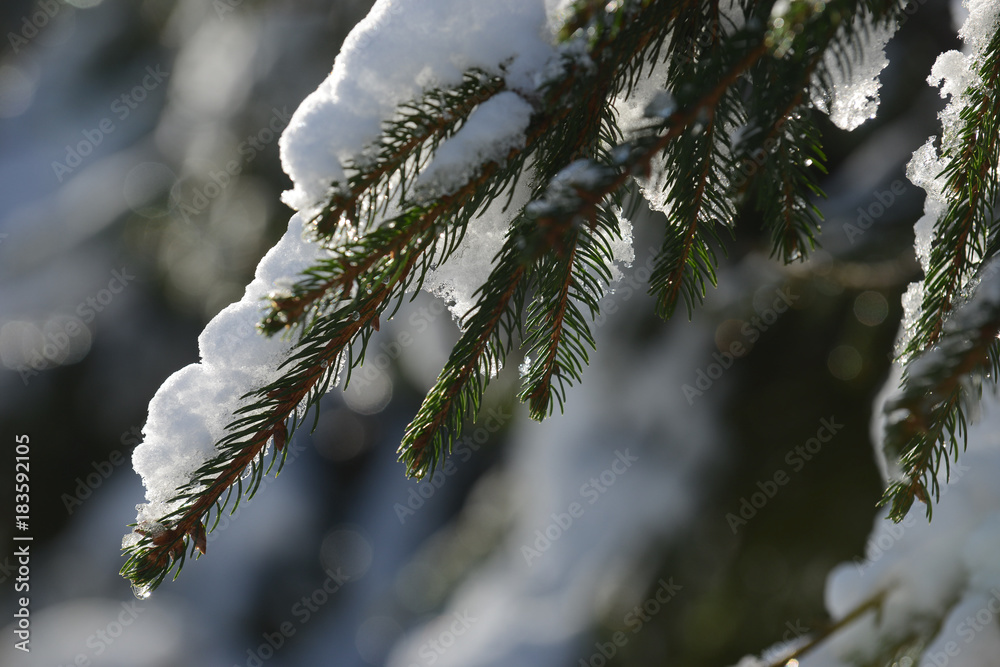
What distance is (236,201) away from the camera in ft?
11.5

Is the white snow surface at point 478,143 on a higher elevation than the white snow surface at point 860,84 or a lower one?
higher

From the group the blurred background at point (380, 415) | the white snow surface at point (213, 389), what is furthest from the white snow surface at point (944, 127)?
the white snow surface at point (213, 389)

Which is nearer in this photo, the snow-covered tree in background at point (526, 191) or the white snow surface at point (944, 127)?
the snow-covered tree in background at point (526, 191)

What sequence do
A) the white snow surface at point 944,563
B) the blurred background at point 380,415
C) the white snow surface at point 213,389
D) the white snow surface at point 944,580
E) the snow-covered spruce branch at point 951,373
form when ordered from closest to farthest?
the snow-covered spruce branch at point 951,373, the white snow surface at point 213,389, the white snow surface at point 944,563, the white snow surface at point 944,580, the blurred background at point 380,415

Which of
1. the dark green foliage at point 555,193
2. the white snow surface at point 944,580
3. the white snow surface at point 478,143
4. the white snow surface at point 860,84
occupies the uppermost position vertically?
the white snow surface at point 478,143

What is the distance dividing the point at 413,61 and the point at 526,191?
0.73 ft

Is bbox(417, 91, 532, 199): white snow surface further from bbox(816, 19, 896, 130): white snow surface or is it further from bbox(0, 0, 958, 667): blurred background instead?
bbox(0, 0, 958, 667): blurred background

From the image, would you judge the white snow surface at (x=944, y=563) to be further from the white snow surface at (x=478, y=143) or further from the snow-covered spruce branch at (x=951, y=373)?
the white snow surface at (x=478, y=143)

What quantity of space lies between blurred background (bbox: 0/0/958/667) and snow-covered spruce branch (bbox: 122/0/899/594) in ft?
3.02

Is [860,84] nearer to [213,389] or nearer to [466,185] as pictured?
[466,185]

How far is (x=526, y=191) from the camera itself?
2.72 feet

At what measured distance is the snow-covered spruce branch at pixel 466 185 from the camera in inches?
23.7

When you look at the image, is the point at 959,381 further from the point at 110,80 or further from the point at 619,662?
the point at 110,80

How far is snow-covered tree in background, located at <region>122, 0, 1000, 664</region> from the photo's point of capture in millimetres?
568
